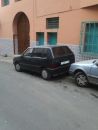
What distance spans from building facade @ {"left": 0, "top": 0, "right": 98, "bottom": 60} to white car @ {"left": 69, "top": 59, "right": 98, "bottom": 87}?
8.61 feet

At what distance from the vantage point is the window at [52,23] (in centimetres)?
1274

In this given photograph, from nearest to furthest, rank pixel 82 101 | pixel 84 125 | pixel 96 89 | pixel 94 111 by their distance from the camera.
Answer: pixel 84 125 < pixel 94 111 < pixel 82 101 < pixel 96 89

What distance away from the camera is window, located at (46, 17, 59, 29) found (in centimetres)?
1274

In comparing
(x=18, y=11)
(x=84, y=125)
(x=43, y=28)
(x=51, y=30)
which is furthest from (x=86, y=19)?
(x=18, y=11)

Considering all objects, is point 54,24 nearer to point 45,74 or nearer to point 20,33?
point 45,74

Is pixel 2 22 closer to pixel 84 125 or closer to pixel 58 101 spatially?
pixel 58 101

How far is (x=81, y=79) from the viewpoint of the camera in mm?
8016

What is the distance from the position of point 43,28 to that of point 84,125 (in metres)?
10.0

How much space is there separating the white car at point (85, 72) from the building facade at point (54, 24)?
8.61 feet

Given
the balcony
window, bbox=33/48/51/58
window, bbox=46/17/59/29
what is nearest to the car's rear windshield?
window, bbox=33/48/51/58

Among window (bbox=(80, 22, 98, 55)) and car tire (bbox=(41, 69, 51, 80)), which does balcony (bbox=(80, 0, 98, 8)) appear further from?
car tire (bbox=(41, 69, 51, 80))

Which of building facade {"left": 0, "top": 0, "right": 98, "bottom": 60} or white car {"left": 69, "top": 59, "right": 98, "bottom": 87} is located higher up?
building facade {"left": 0, "top": 0, "right": 98, "bottom": 60}

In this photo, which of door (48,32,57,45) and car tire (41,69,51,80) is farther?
door (48,32,57,45)

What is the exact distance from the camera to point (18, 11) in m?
16.8
